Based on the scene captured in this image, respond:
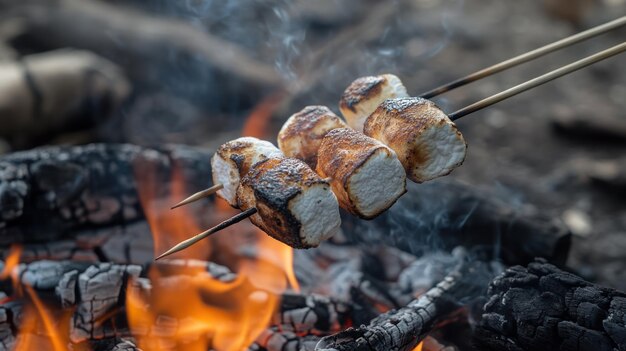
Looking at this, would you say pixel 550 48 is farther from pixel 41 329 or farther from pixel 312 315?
pixel 41 329

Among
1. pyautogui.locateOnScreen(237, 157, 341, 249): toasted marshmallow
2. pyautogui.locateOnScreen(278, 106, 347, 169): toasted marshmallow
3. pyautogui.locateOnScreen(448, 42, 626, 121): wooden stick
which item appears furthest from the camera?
pyautogui.locateOnScreen(278, 106, 347, 169): toasted marshmallow

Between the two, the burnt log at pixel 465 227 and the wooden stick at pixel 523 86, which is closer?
the wooden stick at pixel 523 86

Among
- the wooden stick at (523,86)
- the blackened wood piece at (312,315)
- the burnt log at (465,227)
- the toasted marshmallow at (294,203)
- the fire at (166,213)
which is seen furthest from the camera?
the fire at (166,213)

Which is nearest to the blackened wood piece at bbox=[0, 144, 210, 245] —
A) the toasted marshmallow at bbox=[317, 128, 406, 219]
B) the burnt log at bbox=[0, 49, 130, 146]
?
the toasted marshmallow at bbox=[317, 128, 406, 219]

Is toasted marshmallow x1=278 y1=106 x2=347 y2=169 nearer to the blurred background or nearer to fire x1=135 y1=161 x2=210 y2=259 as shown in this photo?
fire x1=135 y1=161 x2=210 y2=259

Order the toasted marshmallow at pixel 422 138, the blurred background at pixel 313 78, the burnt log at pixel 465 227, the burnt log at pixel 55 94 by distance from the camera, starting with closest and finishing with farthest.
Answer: the toasted marshmallow at pixel 422 138 → the burnt log at pixel 465 227 → the burnt log at pixel 55 94 → the blurred background at pixel 313 78

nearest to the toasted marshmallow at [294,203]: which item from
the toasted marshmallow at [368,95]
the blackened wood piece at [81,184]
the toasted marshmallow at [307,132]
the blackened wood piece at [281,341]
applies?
the toasted marshmallow at [307,132]

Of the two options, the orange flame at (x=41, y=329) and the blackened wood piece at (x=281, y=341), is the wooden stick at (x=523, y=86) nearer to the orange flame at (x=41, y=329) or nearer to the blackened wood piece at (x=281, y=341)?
the blackened wood piece at (x=281, y=341)
